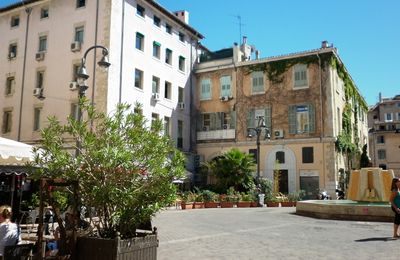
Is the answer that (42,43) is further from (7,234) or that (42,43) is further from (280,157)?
(7,234)

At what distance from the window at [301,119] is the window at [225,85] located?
5.52 meters

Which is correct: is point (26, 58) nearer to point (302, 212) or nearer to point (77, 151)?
point (302, 212)

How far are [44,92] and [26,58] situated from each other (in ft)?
11.6

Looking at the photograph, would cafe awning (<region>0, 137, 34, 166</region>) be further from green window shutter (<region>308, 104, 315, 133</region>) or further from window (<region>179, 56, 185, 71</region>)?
window (<region>179, 56, 185, 71</region>)

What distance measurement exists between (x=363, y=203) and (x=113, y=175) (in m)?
14.3

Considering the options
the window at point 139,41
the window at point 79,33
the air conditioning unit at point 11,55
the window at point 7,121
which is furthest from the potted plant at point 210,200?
the air conditioning unit at point 11,55

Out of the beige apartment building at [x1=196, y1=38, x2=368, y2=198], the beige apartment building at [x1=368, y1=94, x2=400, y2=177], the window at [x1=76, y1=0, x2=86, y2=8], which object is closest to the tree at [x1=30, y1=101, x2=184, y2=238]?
the window at [x1=76, y1=0, x2=86, y2=8]

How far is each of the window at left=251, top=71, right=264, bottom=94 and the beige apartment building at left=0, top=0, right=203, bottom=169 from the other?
5.92m

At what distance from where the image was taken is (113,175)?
5.70m

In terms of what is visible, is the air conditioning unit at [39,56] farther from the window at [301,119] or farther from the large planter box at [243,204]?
the window at [301,119]

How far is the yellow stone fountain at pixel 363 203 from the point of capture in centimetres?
1502

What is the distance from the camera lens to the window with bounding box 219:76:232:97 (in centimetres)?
3431

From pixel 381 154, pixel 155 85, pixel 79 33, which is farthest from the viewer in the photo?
pixel 381 154

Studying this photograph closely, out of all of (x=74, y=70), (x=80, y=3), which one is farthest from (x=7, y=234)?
(x=80, y=3)
